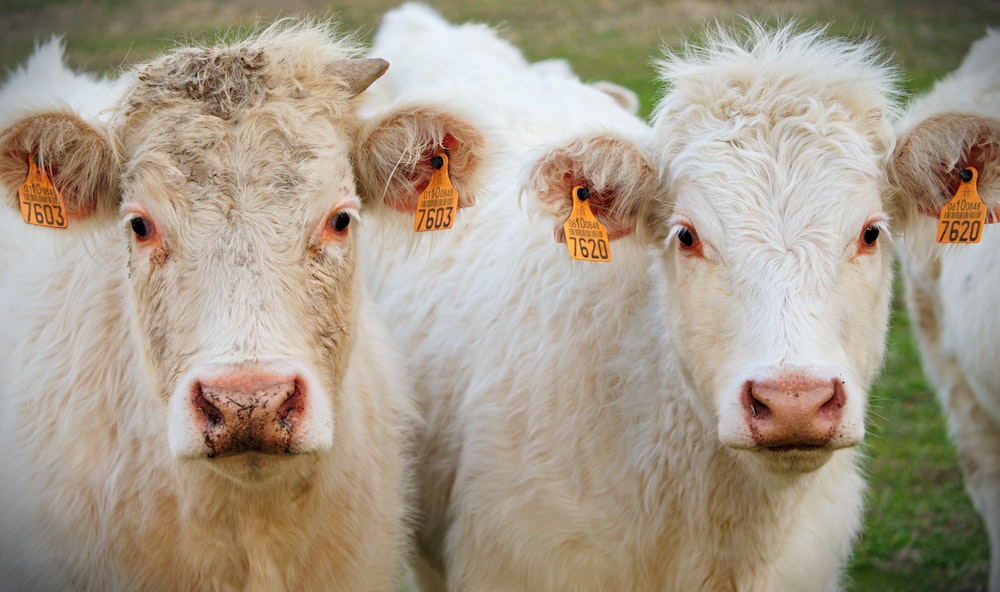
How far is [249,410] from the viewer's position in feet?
10.8

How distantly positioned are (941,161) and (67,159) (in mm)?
3100

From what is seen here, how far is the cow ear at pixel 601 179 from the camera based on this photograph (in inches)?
164

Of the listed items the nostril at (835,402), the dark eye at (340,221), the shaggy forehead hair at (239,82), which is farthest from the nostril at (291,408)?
the nostril at (835,402)

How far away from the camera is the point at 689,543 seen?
169 inches

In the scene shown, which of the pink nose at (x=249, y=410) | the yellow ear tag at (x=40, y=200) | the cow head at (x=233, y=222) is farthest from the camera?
the yellow ear tag at (x=40, y=200)

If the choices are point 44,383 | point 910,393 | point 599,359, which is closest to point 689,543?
point 599,359

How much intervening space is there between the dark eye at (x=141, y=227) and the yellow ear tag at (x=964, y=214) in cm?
283

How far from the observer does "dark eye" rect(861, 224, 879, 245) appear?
153 inches

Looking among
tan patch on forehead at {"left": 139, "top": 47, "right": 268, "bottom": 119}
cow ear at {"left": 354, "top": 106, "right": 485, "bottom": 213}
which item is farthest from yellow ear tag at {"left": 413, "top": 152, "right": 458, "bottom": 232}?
tan patch on forehead at {"left": 139, "top": 47, "right": 268, "bottom": 119}

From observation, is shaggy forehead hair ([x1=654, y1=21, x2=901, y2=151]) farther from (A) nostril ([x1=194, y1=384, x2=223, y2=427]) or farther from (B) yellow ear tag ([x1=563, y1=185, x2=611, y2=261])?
(A) nostril ([x1=194, y1=384, x2=223, y2=427])

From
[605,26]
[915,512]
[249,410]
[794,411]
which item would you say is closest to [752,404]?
[794,411]

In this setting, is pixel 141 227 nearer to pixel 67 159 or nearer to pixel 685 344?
pixel 67 159

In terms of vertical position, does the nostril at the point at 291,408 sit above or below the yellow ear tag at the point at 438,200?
below

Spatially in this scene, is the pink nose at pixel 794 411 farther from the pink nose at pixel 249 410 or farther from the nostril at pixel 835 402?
the pink nose at pixel 249 410
